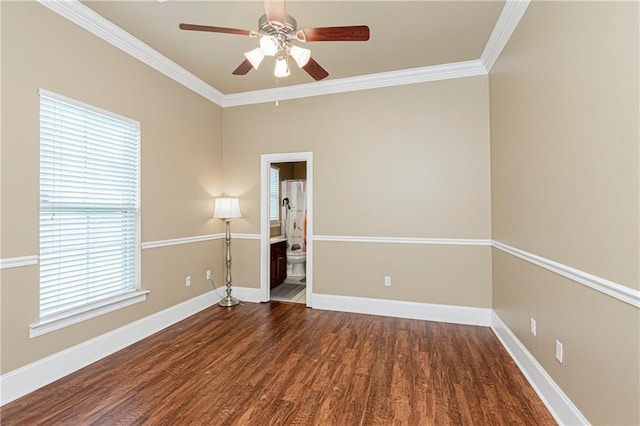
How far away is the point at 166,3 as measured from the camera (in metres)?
2.45

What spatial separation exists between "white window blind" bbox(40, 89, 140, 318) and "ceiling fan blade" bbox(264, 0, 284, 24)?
6.27 ft

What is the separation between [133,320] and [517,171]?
3988 millimetres

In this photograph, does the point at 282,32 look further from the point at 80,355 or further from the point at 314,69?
the point at 80,355

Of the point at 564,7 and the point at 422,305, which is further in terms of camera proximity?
the point at 422,305

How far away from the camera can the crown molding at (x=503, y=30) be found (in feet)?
7.76

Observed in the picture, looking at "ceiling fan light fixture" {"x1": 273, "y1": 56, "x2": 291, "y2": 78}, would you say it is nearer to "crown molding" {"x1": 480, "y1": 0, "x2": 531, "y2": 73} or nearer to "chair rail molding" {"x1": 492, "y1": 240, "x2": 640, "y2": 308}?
"crown molding" {"x1": 480, "y1": 0, "x2": 531, "y2": 73}

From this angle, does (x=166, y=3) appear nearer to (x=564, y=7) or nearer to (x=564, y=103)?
(x=564, y=7)

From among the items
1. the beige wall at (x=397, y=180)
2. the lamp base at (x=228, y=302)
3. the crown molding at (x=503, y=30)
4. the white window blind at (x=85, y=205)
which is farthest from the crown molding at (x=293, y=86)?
the lamp base at (x=228, y=302)

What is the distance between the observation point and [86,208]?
2.62 metres

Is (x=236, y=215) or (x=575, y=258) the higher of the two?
(x=236, y=215)

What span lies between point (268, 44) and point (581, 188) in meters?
2.11

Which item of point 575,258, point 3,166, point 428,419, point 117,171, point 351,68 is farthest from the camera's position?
point 351,68

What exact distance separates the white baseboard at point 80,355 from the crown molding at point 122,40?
2787 mm

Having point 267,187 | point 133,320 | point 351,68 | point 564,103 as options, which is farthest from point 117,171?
point 564,103
